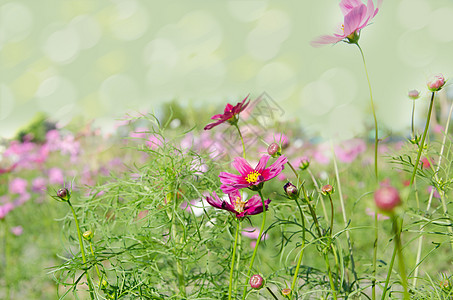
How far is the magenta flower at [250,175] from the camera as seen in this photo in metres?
0.50

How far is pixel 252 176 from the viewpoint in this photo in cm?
54

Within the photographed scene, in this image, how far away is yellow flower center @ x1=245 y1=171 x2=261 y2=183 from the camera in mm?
527

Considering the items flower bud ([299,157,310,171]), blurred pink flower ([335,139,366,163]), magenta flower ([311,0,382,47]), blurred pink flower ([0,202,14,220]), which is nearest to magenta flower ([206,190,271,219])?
flower bud ([299,157,310,171])

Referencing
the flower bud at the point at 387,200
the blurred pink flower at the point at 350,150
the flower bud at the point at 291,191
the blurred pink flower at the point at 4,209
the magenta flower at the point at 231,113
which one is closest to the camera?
the flower bud at the point at 387,200

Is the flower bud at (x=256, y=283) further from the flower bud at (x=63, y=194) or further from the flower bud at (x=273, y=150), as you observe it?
the flower bud at (x=63, y=194)

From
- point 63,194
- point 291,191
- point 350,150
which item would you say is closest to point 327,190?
point 291,191

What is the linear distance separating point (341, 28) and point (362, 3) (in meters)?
0.09

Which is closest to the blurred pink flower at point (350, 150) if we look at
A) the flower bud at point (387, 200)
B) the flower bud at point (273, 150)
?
the flower bud at point (273, 150)

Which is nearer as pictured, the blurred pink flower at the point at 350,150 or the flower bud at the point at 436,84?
the flower bud at the point at 436,84

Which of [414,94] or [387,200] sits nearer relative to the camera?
[387,200]

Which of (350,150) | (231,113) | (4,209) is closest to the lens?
(231,113)

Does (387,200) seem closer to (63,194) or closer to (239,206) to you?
(239,206)

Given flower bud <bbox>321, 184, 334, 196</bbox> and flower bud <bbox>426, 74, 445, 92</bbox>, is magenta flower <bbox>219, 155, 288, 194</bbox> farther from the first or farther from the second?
flower bud <bbox>426, 74, 445, 92</bbox>

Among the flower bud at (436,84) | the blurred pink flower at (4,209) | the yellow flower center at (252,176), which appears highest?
the flower bud at (436,84)
